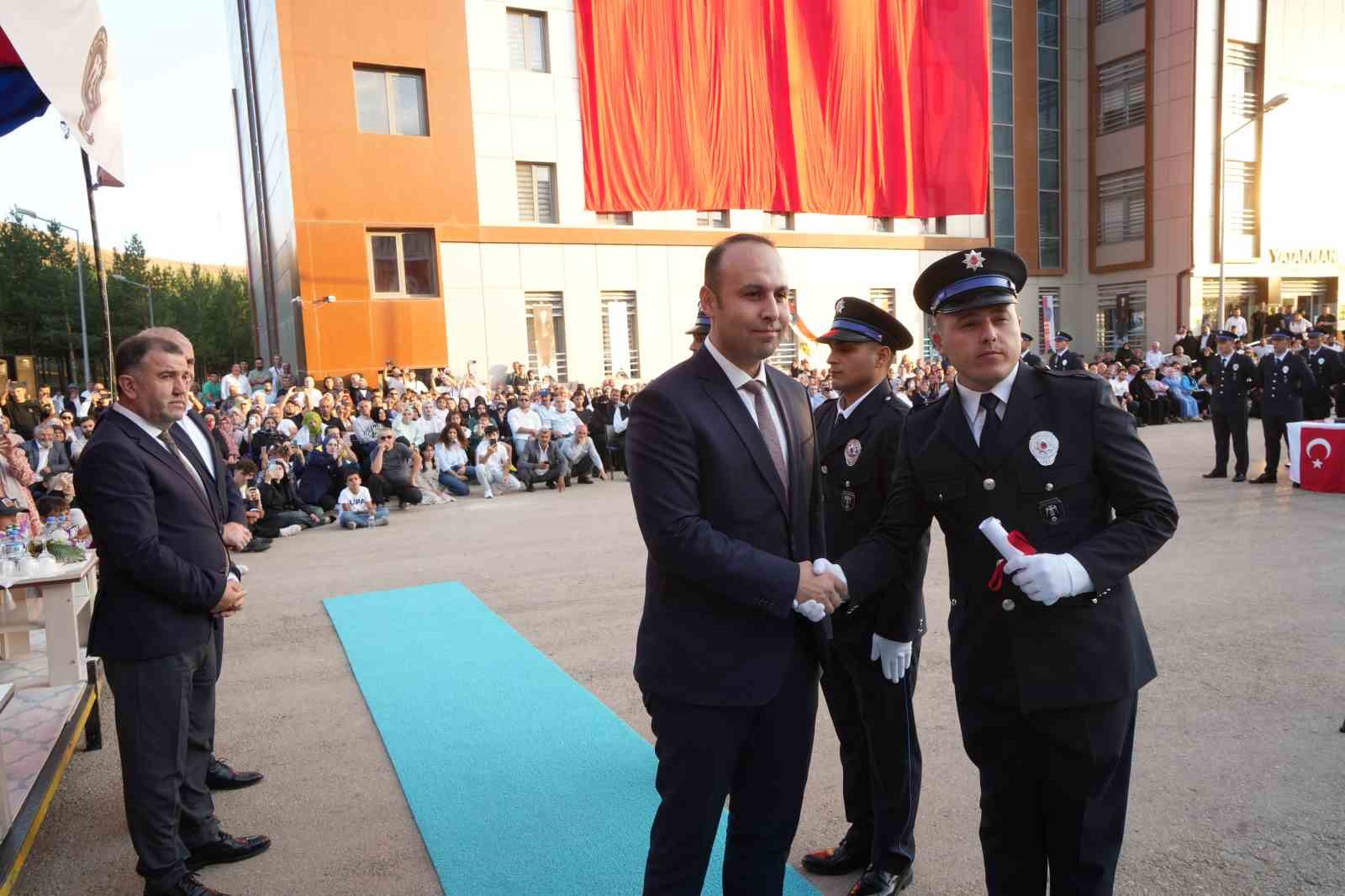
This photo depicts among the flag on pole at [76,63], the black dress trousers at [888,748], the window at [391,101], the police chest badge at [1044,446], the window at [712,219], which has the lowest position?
the black dress trousers at [888,748]

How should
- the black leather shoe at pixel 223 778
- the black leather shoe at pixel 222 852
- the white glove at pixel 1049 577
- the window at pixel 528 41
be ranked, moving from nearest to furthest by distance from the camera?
1. the white glove at pixel 1049 577
2. the black leather shoe at pixel 222 852
3. the black leather shoe at pixel 223 778
4. the window at pixel 528 41

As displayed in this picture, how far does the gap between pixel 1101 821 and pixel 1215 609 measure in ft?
14.8

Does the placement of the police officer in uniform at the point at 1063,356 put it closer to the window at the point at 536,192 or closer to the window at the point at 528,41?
the window at the point at 536,192

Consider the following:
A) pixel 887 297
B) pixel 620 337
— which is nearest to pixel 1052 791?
pixel 620 337

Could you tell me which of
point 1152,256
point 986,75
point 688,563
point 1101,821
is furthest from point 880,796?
point 1152,256

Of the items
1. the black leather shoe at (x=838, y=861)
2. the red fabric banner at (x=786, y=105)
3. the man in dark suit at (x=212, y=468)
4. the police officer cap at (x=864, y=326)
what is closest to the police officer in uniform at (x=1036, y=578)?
the police officer cap at (x=864, y=326)

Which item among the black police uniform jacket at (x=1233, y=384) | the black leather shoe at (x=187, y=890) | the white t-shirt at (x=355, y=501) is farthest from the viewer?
the white t-shirt at (x=355, y=501)

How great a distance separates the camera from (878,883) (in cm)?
287

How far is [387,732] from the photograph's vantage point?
4504 millimetres

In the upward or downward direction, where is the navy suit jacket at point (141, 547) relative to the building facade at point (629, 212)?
downward

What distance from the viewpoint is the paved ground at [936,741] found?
314 centimetres

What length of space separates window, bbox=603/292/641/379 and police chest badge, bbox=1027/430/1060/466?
65.2 ft

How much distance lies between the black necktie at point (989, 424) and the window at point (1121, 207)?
30318mm

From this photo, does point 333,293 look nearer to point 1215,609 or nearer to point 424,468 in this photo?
point 424,468
